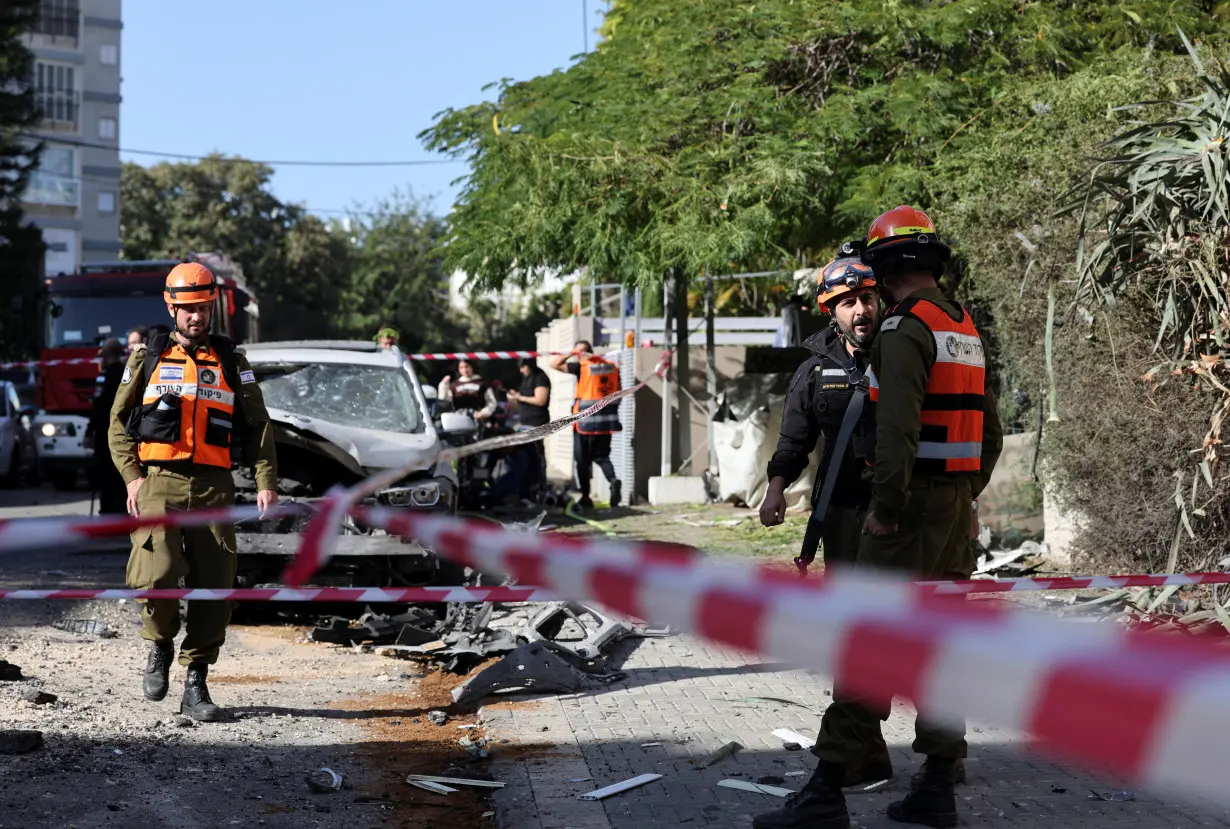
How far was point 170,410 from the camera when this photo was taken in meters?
6.28

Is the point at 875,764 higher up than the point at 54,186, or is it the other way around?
the point at 54,186

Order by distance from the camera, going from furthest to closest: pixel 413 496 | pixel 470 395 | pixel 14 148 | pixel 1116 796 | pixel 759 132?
pixel 14 148, pixel 470 395, pixel 759 132, pixel 413 496, pixel 1116 796

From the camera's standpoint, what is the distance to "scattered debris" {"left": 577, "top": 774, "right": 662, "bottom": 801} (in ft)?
16.3

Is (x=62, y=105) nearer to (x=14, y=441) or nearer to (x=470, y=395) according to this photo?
(x=14, y=441)

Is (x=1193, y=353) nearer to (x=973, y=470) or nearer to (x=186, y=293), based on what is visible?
(x=973, y=470)

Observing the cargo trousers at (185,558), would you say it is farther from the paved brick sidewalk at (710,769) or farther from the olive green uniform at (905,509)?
the olive green uniform at (905,509)

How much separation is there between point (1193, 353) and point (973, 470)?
3161 mm

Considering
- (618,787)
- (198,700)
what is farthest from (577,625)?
(618,787)

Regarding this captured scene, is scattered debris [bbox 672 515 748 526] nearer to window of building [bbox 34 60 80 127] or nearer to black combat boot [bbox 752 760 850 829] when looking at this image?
black combat boot [bbox 752 760 850 829]

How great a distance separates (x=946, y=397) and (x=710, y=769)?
5.49 feet

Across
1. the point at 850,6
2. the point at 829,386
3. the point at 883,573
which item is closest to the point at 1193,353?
the point at 829,386

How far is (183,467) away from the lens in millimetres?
6355

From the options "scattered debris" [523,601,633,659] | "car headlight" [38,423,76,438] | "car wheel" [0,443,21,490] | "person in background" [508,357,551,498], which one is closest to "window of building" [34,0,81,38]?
"car wheel" [0,443,21,490]

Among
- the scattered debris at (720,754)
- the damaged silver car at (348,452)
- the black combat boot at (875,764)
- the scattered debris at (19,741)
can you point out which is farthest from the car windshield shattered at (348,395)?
the black combat boot at (875,764)
